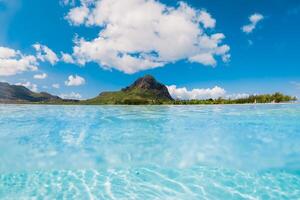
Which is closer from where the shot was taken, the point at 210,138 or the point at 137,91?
the point at 210,138

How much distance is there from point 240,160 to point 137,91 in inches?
6902

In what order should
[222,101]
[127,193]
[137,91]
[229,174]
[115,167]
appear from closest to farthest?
[127,193]
[229,174]
[115,167]
[222,101]
[137,91]

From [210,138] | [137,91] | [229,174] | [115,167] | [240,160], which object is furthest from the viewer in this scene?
[137,91]

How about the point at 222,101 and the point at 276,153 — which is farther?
the point at 222,101

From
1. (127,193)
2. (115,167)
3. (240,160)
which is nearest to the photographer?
(127,193)

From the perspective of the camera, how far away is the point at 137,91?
18188cm

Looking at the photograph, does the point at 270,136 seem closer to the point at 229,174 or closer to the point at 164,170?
the point at 229,174

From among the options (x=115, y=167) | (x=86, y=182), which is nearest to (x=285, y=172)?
(x=115, y=167)

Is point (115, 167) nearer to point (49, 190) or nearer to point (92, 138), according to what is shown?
point (49, 190)

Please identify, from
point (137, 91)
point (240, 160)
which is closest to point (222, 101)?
point (240, 160)

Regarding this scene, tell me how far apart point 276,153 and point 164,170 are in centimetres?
403

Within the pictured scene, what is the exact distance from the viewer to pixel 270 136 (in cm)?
1102

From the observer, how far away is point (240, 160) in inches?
280

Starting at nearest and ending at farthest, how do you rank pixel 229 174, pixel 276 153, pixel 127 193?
1. pixel 127 193
2. pixel 229 174
3. pixel 276 153
